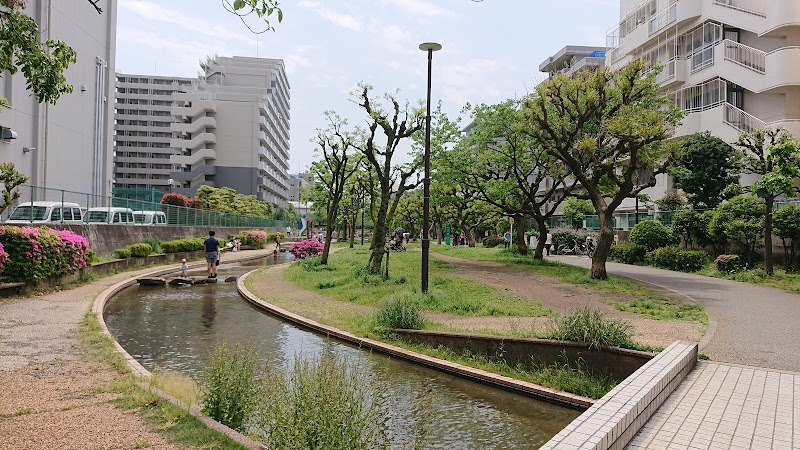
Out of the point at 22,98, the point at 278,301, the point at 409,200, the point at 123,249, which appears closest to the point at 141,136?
the point at 409,200

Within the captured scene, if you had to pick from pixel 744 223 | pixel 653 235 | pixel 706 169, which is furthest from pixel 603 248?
pixel 706 169

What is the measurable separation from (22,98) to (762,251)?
4012 cm

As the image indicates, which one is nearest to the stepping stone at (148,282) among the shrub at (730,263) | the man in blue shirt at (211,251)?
the man in blue shirt at (211,251)

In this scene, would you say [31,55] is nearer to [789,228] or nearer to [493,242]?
[789,228]

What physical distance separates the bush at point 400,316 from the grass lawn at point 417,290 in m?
0.84

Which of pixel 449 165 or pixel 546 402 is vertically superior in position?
pixel 449 165

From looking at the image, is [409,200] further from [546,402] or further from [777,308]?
[546,402]

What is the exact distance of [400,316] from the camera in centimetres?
1117

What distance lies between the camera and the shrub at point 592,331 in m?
8.22

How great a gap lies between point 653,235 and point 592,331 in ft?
71.6

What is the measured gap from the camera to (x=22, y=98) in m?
33.8

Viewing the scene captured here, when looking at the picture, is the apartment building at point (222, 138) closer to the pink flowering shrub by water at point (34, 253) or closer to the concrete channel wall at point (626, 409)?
the pink flowering shrub by water at point (34, 253)

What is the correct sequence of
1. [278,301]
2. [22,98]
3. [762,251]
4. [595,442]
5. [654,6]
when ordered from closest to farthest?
[595,442] → [278,301] → [762,251] → [22,98] → [654,6]

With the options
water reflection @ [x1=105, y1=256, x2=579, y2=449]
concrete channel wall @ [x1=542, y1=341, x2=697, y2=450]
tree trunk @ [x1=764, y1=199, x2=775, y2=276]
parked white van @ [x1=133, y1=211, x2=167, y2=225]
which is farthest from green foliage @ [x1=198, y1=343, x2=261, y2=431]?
parked white van @ [x1=133, y1=211, x2=167, y2=225]
